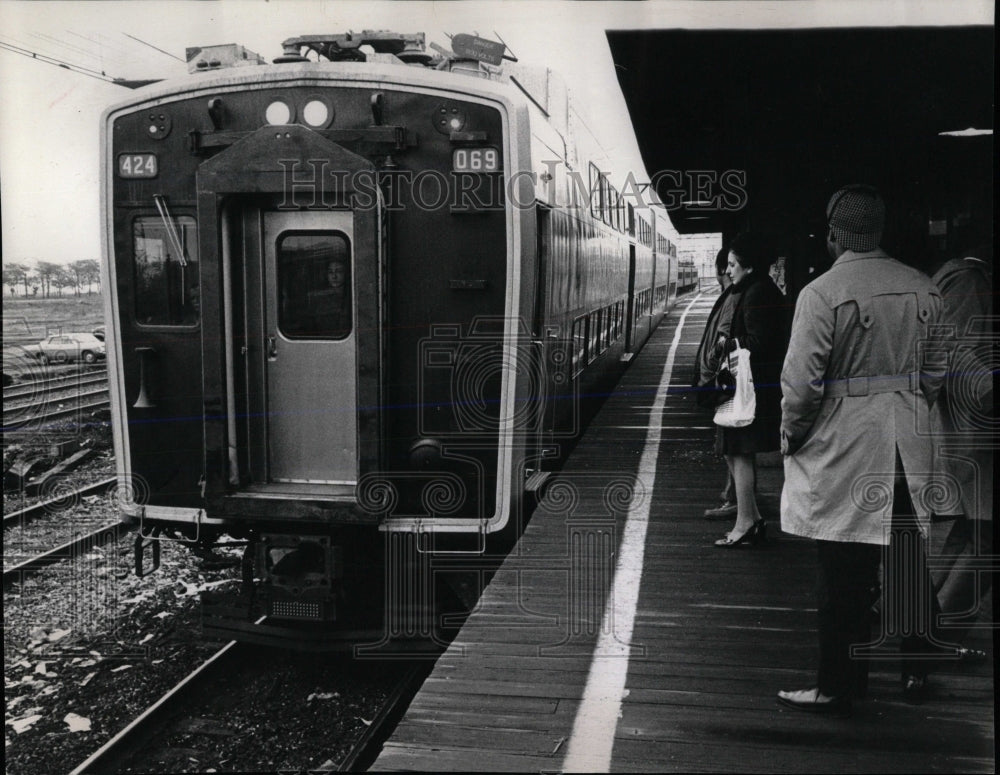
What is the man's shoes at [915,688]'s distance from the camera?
3.72 metres

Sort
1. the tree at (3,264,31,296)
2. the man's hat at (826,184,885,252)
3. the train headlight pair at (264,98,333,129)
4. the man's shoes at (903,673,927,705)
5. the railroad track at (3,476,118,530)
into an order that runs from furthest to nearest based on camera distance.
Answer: the railroad track at (3,476,118,530) → the tree at (3,264,31,296) → the train headlight pair at (264,98,333,129) → the man's shoes at (903,673,927,705) → the man's hat at (826,184,885,252)

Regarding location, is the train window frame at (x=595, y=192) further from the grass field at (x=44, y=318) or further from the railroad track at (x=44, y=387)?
the railroad track at (x=44, y=387)

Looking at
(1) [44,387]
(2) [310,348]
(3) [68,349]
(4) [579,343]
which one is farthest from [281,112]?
(3) [68,349]

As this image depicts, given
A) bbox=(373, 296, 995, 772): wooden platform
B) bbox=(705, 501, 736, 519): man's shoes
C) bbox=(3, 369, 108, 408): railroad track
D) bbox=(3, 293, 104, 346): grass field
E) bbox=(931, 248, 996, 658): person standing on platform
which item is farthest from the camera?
bbox=(3, 369, 108, 408): railroad track

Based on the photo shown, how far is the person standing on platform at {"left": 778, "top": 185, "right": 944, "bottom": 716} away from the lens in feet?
11.3

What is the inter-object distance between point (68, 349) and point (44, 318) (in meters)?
2.80

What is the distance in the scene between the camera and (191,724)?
543cm

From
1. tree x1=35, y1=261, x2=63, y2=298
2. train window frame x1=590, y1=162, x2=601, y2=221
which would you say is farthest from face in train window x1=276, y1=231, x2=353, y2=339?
train window frame x1=590, y1=162, x2=601, y2=221

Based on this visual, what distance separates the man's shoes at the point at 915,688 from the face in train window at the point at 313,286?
3374 mm

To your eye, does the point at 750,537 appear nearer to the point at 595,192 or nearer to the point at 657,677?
the point at 657,677

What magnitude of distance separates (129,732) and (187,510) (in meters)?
1.33

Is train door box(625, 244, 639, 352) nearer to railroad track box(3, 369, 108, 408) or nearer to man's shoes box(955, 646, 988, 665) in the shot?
railroad track box(3, 369, 108, 408)

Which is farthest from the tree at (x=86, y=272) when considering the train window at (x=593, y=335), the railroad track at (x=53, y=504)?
the train window at (x=593, y=335)

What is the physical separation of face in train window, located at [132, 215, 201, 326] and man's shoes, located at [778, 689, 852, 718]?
3.94 m
